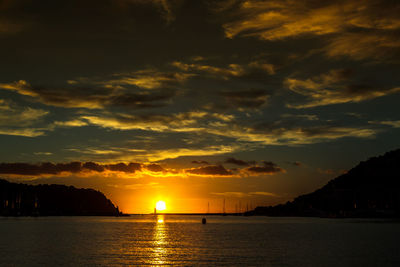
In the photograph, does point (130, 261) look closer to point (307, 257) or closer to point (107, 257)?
point (107, 257)

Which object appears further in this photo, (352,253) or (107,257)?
(352,253)

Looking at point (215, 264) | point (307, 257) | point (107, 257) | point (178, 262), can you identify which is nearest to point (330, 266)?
point (307, 257)

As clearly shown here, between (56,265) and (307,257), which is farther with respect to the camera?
(307,257)

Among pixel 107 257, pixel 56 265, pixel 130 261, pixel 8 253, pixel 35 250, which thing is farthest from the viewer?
pixel 35 250

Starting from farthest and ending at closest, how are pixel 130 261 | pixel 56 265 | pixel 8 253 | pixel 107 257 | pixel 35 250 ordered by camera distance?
pixel 35 250 → pixel 8 253 → pixel 107 257 → pixel 130 261 → pixel 56 265

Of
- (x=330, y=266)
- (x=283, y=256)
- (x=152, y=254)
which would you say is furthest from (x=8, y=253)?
(x=330, y=266)

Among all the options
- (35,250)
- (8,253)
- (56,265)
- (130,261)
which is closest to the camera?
(56,265)

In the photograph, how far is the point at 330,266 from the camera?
65.1 metres

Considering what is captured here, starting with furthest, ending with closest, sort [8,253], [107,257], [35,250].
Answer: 1. [35,250]
2. [8,253]
3. [107,257]

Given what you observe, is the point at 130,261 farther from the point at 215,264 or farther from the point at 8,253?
the point at 8,253

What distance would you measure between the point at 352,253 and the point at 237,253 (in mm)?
22371

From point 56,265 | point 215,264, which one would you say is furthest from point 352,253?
point 56,265

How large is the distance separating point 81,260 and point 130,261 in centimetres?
814

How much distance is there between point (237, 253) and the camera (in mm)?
81938
